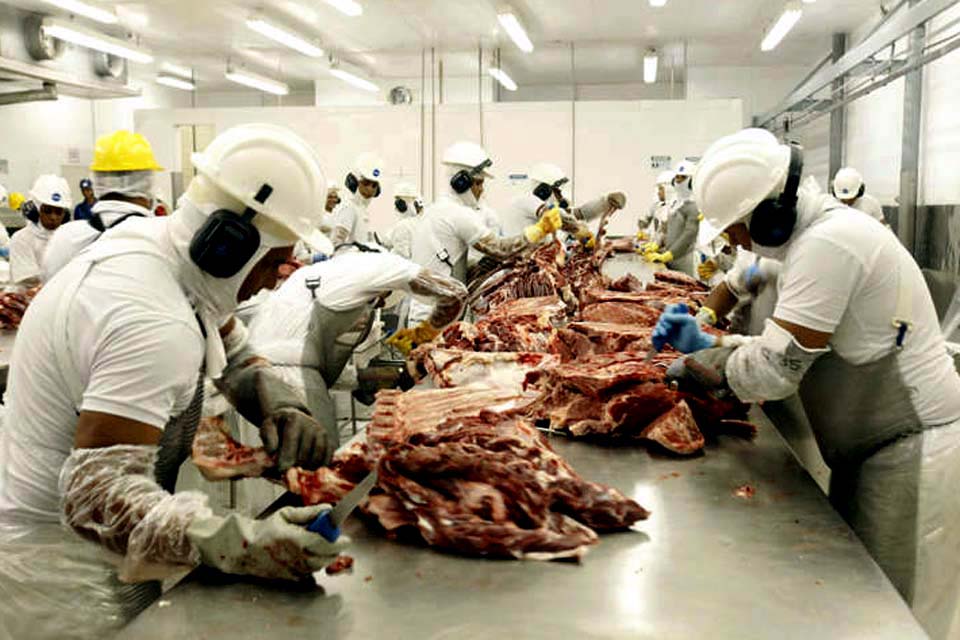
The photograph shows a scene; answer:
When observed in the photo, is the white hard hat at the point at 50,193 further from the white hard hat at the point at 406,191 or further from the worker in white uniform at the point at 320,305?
the white hard hat at the point at 406,191

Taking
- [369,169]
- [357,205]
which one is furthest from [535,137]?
[357,205]

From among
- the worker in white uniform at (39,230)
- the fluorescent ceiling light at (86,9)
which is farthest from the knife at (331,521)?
the fluorescent ceiling light at (86,9)

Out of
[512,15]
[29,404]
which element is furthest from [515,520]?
[512,15]

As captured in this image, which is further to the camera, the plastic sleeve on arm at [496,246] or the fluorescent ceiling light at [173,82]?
the fluorescent ceiling light at [173,82]

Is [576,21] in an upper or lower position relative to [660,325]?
upper

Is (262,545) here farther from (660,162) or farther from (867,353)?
(660,162)

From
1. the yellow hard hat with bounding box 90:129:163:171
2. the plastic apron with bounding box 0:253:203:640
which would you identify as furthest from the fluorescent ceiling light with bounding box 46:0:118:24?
the plastic apron with bounding box 0:253:203:640

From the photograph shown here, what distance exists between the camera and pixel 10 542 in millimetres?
1970

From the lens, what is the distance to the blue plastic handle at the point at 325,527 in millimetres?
1759

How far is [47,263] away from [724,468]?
4.45m

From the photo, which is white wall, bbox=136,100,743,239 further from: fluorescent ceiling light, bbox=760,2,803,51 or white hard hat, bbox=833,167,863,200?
white hard hat, bbox=833,167,863,200

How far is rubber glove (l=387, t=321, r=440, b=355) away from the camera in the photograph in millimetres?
4289

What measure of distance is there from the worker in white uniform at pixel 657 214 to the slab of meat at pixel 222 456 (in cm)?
1013

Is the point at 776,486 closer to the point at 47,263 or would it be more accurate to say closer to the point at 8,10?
the point at 47,263
